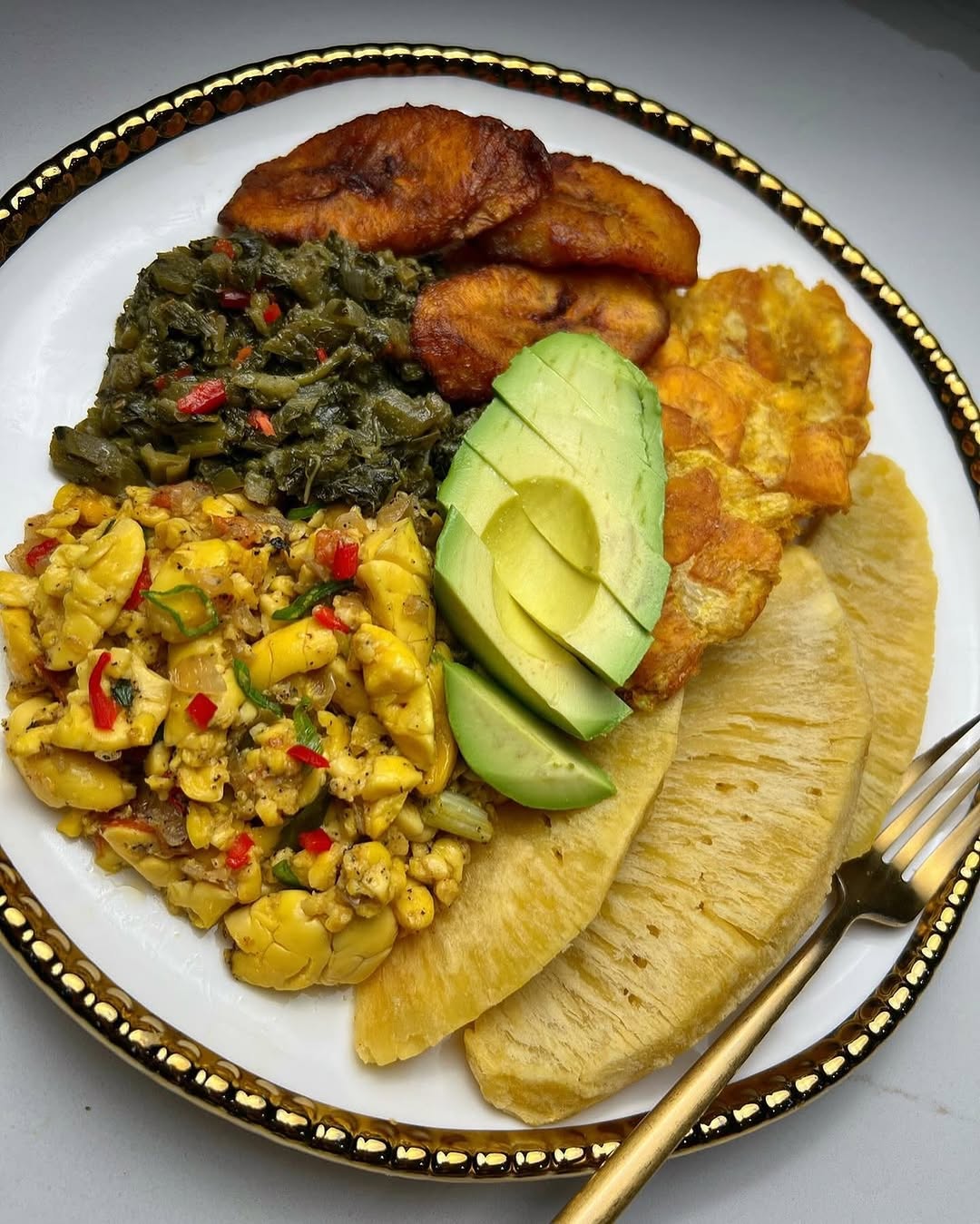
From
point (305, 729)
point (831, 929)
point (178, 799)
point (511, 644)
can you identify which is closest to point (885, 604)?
point (831, 929)

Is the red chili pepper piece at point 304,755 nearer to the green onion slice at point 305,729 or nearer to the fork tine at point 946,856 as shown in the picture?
the green onion slice at point 305,729

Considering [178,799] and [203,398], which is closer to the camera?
[178,799]

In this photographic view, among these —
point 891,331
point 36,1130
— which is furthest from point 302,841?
point 891,331

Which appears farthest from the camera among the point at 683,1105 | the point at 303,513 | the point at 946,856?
the point at 946,856

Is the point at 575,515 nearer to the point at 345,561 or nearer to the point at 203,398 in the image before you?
the point at 345,561

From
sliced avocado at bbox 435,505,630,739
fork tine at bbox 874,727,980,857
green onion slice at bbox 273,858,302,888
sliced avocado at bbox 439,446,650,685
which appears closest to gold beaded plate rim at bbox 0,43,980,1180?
fork tine at bbox 874,727,980,857

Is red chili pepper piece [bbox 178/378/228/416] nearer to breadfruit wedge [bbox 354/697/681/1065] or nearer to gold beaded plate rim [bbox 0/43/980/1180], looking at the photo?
gold beaded plate rim [bbox 0/43/980/1180]
